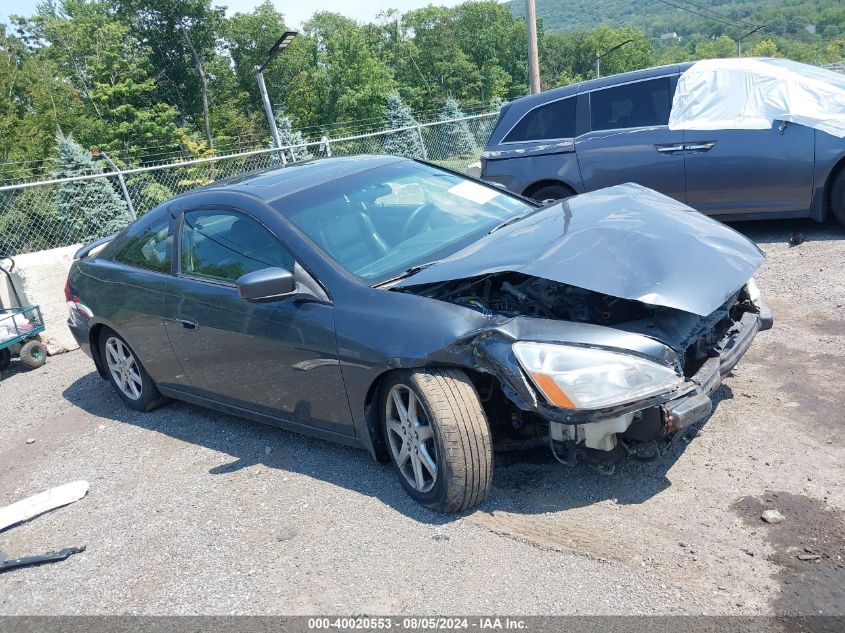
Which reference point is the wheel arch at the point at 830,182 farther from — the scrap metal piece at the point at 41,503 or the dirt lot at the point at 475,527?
the scrap metal piece at the point at 41,503

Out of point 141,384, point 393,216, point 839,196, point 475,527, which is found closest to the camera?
point 475,527

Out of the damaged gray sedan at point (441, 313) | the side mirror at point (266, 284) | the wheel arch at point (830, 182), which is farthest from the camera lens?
the wheel arch at point (830, 182)

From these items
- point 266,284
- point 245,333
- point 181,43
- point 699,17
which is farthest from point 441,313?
point 699,17

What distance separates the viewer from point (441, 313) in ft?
10.7

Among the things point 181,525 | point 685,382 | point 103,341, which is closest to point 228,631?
point 181,525

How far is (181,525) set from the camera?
3.73 meters

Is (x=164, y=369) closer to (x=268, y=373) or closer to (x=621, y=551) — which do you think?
(x=268, y=373)

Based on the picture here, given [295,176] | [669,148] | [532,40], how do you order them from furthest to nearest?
1. [532,40]
2. [669,148]
3. [295,176]

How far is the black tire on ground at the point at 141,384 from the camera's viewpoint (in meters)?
5.11

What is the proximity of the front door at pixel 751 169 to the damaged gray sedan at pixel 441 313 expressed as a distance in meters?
2.88

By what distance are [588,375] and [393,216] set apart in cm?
169

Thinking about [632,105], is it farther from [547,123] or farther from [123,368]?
[123,368]

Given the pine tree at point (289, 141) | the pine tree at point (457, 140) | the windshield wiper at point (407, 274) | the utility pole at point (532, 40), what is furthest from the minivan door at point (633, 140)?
the pine tree at point (457, 140)

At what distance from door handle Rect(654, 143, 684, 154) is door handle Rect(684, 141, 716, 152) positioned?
0.06m
